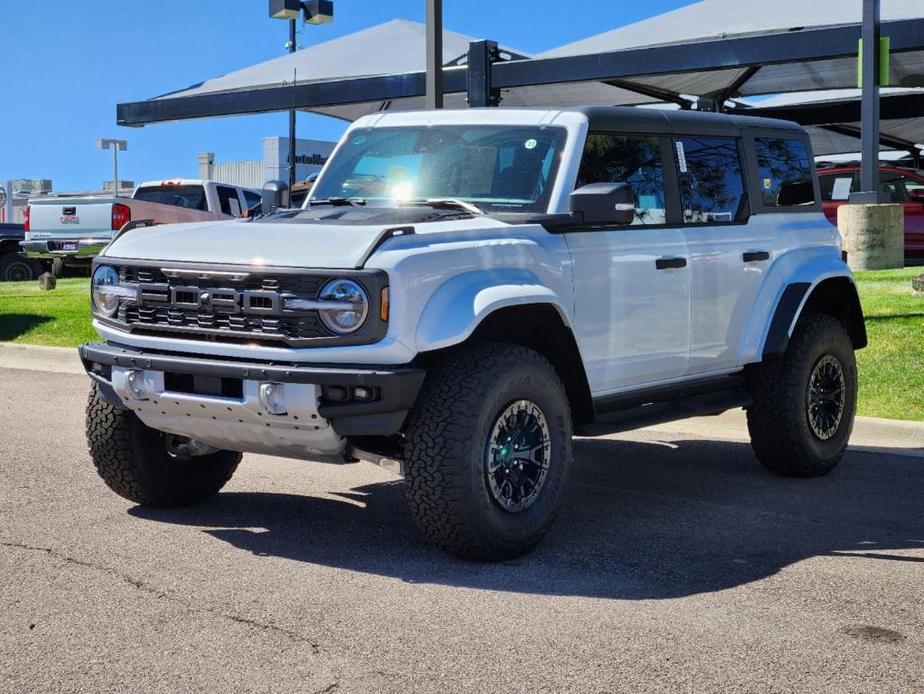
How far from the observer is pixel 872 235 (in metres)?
16.6

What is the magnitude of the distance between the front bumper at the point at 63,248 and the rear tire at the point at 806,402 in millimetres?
15368

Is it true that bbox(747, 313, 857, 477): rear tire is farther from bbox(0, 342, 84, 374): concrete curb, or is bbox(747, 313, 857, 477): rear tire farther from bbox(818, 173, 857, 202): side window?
bbox(818, 173, 857, 202): side window

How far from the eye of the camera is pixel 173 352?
5715 millimetres

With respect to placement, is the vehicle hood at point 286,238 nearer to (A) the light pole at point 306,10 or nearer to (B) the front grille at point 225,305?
(B) the front grille at point 225,305

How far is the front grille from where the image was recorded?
536cm

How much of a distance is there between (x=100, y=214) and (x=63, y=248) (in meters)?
0.90

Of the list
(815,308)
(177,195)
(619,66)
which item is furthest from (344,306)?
(177,195)

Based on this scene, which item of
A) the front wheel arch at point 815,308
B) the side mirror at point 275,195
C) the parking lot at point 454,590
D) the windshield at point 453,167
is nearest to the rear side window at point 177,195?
the side mirror at point 275,195

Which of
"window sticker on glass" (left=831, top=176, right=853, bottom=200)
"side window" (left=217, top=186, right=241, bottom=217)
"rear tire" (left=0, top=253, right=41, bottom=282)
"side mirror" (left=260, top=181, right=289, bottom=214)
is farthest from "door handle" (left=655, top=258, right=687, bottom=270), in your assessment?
"rear tire" (left=0, top=253, right=41, bottom=282)

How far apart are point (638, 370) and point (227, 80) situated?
2138 cm

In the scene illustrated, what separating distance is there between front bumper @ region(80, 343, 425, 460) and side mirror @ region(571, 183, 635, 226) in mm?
1228

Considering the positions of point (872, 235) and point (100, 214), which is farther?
point (100, 214)

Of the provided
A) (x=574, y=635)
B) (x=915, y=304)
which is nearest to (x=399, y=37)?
(x=915, y=304)

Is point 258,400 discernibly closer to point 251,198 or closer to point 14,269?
point 251,198
